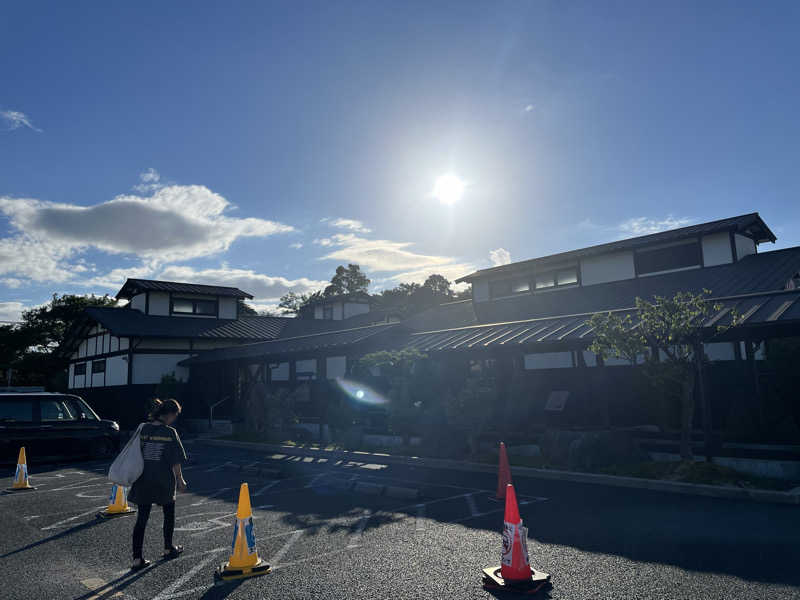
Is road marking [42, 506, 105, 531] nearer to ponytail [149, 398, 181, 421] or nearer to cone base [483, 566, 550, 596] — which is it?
ponytail [149, 398, 181, 421]

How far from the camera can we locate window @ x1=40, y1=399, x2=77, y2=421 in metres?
15.7

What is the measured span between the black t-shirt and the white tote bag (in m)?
0.05

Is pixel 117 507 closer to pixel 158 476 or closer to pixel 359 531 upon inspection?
pixel 158 476

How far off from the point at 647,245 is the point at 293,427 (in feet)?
50.3

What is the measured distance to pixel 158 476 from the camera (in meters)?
6.17

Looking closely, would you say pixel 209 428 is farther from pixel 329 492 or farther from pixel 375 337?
pixel 329 492

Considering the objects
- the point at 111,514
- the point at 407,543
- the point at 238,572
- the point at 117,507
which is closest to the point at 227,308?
the point at 117,507

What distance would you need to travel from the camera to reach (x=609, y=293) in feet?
73.2

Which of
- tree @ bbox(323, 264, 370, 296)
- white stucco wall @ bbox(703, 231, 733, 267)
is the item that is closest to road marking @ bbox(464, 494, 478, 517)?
white stucco wall @ bbox(703, 231, 733, 267)

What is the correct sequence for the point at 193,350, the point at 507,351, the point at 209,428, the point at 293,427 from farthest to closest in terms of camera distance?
the point at 193,350, the point at 209,428, the point at 293,427, the point at 507,351

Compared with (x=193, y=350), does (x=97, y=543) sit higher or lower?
lower

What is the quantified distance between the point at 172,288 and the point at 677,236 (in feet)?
83.1

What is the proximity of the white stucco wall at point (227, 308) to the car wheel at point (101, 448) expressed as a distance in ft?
57.9

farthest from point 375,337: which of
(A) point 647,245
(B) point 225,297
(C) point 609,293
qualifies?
(B) point 225,297
